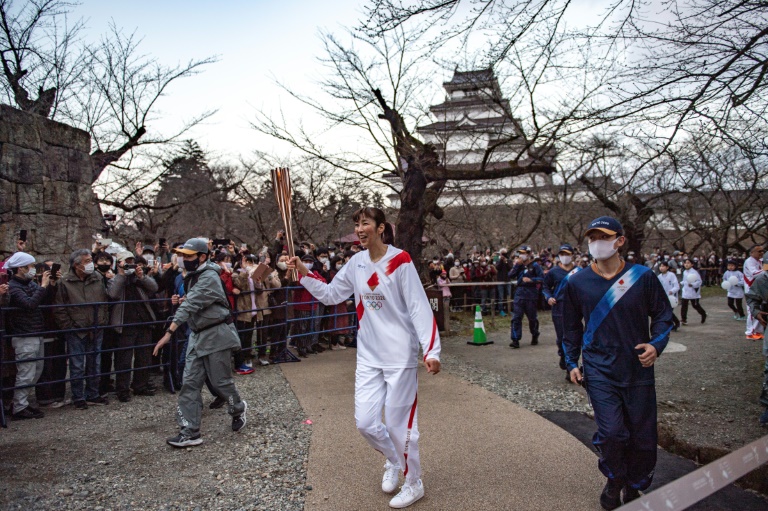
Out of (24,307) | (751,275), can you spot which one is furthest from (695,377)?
(24,307)

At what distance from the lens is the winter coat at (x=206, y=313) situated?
546 centimetres

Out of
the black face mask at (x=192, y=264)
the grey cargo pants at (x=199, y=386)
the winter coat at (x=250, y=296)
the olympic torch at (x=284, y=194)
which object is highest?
the olympic torch at (x=284, y=194)

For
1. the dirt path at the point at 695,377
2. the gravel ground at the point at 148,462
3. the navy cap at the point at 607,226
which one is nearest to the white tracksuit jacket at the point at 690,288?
the dirt path at the point at 695,377

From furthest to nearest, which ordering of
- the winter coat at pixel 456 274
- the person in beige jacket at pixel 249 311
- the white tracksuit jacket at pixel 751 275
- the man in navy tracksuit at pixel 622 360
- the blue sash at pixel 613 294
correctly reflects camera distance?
the winter coat at pixel 456 274
the white tracksuit jacket at pixel 751 275
the person in beige jacket at pixel 249 311
the blue sash at pixel 613 294
the man in navy tracksuit at pixel 622 360

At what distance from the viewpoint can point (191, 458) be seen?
4.95 m

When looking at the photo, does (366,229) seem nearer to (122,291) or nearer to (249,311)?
(122,291)

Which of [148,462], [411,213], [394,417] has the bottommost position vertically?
[148,462]

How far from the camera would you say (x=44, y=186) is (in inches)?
362

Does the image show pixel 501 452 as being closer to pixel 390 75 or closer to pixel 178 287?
pixel 178 287

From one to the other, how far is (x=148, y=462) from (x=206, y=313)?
1.44 meters

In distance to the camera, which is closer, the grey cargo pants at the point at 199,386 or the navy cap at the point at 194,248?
the grey cargo pants at the point at 199,386

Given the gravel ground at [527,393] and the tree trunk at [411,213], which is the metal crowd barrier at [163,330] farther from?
the gravel ground at [527,393]

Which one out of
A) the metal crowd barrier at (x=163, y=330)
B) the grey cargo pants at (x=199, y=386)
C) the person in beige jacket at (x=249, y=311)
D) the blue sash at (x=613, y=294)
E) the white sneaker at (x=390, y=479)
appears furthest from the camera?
the person in beige jacket at (x=249, y=311)

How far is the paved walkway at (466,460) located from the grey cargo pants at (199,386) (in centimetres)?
94
